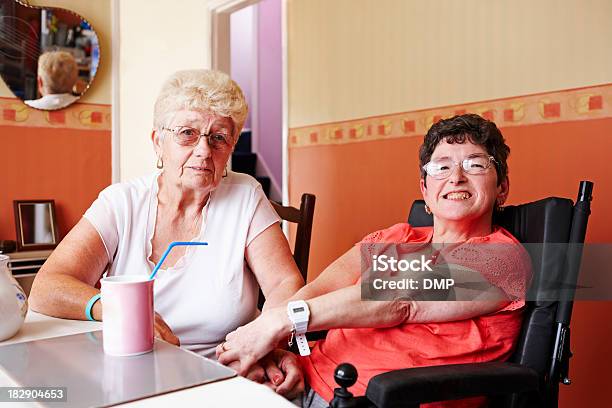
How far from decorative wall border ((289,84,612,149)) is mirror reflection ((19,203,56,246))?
72.6 inches

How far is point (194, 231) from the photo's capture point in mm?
1633

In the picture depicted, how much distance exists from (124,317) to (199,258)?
0.54 metres

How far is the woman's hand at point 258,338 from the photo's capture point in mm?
1274

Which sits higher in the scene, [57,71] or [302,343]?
[57,71]

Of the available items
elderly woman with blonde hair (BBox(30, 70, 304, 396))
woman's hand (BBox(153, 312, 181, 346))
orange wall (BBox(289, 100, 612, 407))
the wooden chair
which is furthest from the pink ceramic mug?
orange wall (BBox(289, 100, 612, 407))

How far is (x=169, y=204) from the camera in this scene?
5.41ft

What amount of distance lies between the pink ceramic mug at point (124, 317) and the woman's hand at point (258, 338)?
309 mm

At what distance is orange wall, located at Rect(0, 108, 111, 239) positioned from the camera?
12.0 ft

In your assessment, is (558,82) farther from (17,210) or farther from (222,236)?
(17,210)

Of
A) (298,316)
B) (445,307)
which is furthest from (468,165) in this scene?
(298,316)

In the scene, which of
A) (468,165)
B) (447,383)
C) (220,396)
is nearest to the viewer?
(220,396)

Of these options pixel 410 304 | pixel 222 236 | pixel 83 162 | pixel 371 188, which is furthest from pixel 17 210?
pixel 410 304

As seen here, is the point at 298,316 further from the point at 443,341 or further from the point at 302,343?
the point at 443,341

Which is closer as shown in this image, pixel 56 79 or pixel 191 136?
pixel 191 136
